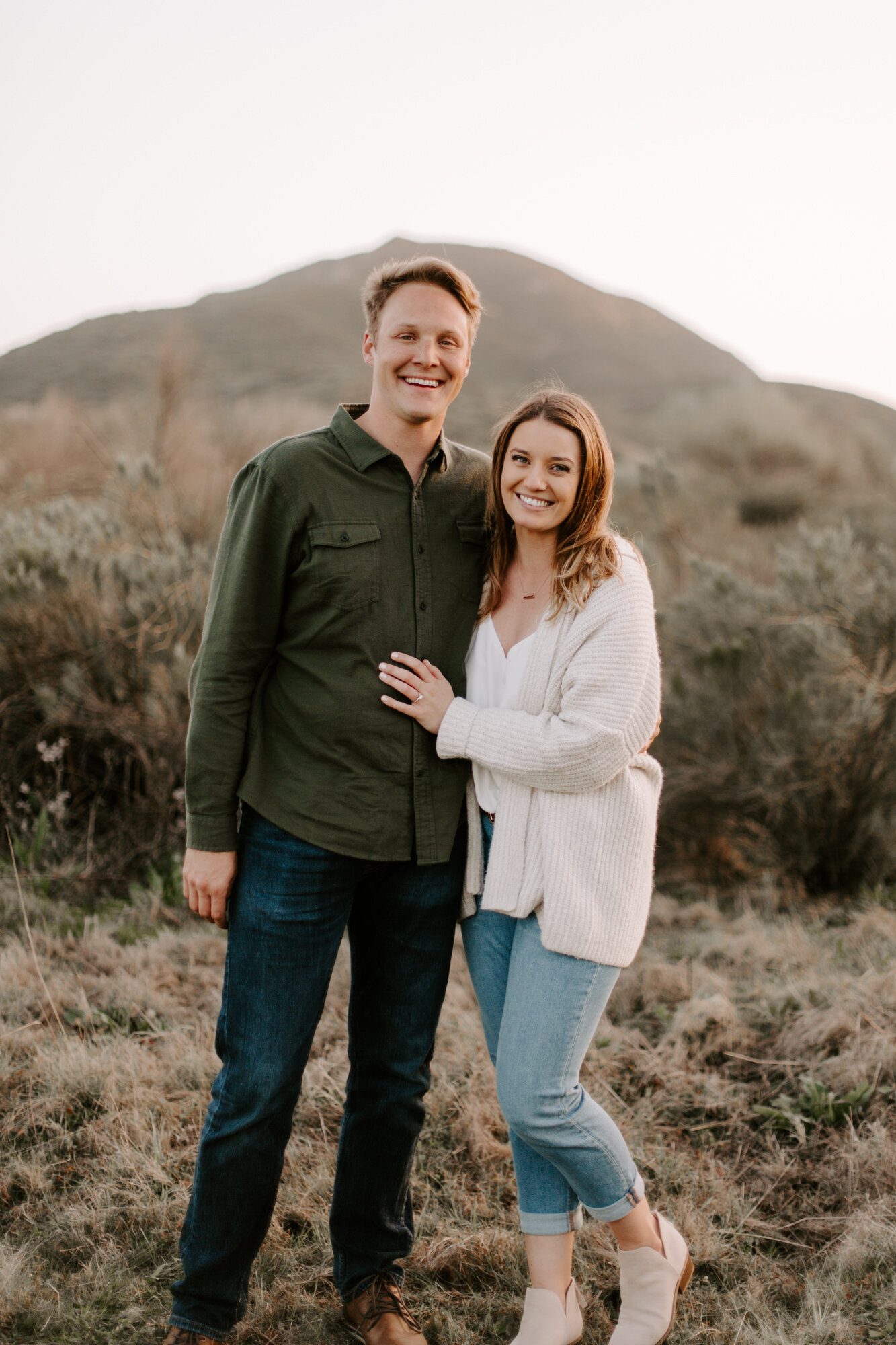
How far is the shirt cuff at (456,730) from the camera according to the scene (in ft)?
6.70

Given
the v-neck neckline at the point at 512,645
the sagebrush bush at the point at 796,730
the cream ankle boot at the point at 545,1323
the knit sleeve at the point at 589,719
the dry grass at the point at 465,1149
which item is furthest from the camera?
the sagebrush bush at the point at 796,730

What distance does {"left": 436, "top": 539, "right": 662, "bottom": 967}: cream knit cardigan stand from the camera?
6.41 ft

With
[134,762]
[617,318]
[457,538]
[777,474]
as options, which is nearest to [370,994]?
[457,538]

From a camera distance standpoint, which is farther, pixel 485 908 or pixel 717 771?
pixel 717 771

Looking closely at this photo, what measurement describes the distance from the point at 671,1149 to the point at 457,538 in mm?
2078

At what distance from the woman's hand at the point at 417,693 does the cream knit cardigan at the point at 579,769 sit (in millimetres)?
32

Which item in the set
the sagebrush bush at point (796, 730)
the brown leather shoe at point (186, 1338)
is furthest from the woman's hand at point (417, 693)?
the sagebrush bush at point (796, 730)

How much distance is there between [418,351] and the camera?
2119 mm

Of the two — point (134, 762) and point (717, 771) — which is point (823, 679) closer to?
point (717, 771)

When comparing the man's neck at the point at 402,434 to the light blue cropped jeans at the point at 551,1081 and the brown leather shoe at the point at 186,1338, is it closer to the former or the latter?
the light blue cropped jeans at the point at 551,1081

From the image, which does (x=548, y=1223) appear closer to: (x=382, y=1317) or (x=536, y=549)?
(x=382, y=1317)

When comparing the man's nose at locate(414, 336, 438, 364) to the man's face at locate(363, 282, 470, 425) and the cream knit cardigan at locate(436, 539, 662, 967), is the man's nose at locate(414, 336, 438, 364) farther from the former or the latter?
the cream knit cardigan at locate(436, 539, 662, 967)

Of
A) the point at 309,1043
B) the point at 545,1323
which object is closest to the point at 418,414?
the point at 309,1043

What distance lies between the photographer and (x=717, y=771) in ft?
18.7
